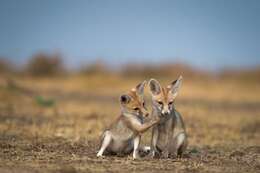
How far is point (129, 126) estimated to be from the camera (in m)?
11.4

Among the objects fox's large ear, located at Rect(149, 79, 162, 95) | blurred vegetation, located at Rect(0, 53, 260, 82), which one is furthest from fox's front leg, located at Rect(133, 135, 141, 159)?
blurred vegetation, located at Rect(0, 53, 260, 82)

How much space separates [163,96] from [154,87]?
1.14ft

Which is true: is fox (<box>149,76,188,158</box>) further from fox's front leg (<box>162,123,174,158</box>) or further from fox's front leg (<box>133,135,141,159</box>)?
fox's front leg (<box>133,135,141,159</box>)

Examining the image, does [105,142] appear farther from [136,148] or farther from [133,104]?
[133,104]

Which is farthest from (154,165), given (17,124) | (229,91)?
(229,91)

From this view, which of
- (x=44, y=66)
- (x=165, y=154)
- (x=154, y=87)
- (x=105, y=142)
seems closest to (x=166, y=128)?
(x=165, y=154)

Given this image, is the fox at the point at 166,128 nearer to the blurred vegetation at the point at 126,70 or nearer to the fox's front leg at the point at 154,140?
the fox's front leg at the point at 154,140

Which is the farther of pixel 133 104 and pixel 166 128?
pixel 166 128

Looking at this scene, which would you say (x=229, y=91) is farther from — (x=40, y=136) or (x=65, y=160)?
(x=65, y=160)

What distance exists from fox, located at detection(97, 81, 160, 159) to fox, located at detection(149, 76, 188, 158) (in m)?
0.22

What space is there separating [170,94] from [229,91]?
Result: 28.7 m

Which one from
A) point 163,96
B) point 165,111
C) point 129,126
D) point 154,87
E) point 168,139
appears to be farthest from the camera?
point 168,139

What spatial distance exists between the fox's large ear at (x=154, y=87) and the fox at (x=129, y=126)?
6.6 inches

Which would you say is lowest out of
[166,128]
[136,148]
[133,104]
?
[136,148]
